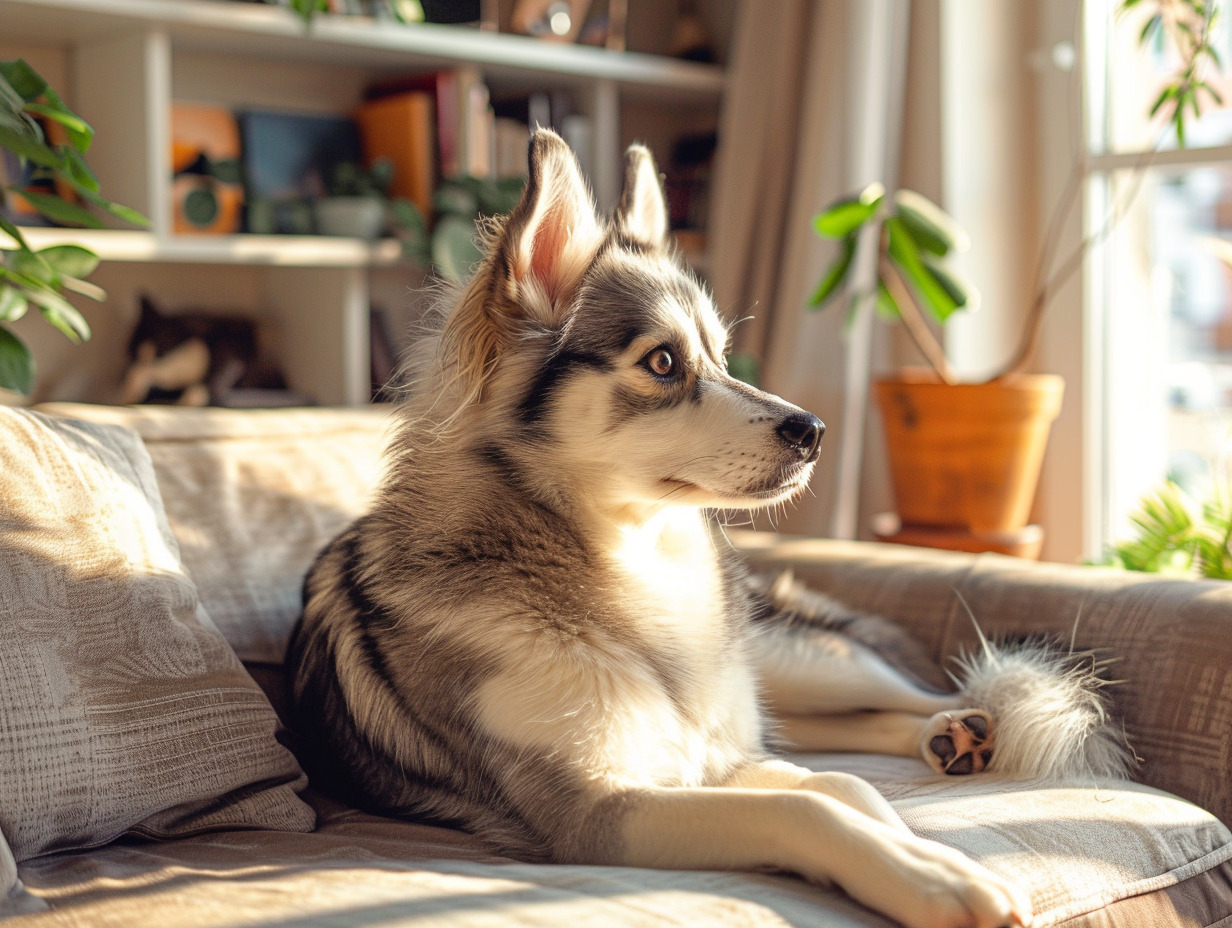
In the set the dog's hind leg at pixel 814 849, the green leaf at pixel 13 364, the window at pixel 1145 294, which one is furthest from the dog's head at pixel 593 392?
the window at pixel 1145 294

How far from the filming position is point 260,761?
1443 mm

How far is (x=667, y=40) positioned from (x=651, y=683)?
3061 mm

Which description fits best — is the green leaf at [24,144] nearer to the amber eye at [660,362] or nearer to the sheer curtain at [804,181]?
the amber eye at [660,362]

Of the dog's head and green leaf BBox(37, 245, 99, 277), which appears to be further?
green leaf BBox(37, 245, 99, 277)

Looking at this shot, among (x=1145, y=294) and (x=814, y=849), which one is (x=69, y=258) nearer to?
(x=814, y=849)

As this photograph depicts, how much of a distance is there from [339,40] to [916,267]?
1485mm

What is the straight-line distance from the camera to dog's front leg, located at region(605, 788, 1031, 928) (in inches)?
43.1

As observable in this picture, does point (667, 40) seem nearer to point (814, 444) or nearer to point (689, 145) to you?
point (689, 145)

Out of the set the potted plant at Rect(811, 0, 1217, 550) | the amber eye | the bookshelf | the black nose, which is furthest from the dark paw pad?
the bookshelf


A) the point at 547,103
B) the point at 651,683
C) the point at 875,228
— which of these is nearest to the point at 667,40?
the point at 547,103

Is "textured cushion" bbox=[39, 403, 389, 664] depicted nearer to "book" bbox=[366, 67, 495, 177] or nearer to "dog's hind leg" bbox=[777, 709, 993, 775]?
"dog's hind leg" bbox=[777, 709, 993, 775]

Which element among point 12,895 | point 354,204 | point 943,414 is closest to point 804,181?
point 943,414

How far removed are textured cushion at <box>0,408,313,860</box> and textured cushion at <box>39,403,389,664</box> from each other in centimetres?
19

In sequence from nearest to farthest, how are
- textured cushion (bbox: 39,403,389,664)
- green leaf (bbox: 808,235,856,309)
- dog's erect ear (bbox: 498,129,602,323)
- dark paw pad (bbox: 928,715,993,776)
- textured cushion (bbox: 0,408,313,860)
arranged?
textured cushion (bbox: 0,408,313,860) < dog's erect ear (bbox: 498,129,602,323) < dark paw pad (bbox: 928,715,993,776) < textured cushion (bbox: 39,403,389,664) < green leaf (bbox: 808,235,856,309)
